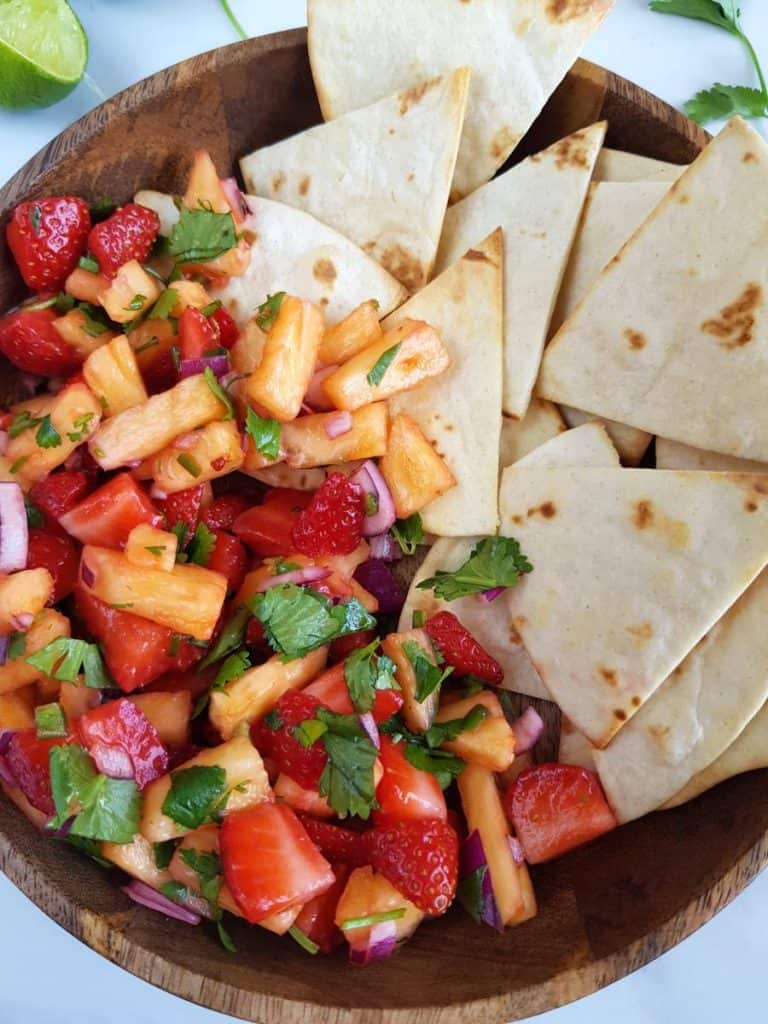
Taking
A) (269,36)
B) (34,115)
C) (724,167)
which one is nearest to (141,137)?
(269,36)

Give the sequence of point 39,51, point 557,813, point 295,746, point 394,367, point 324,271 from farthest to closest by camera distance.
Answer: point 39,51 → point 324,271 → point 394,367 → point 557,813 → point 295,746

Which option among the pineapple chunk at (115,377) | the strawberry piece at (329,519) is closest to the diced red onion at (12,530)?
the pineapple chunk at (115,377)

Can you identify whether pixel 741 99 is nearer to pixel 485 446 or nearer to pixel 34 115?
pixel 485 446

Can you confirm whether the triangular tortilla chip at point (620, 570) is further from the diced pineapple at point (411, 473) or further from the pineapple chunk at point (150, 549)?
the pineapple chunk at point (150, 549)

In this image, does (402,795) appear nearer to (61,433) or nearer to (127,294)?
(61,433)

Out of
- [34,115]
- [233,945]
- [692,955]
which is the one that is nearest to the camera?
[233,945]

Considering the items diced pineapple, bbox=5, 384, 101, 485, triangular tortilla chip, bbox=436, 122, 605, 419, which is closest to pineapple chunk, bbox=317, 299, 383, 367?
triangular tortilla chip, bbox=436, 122, 605, 419

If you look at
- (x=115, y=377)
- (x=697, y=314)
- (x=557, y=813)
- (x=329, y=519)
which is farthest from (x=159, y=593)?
(x=697, y=314)
